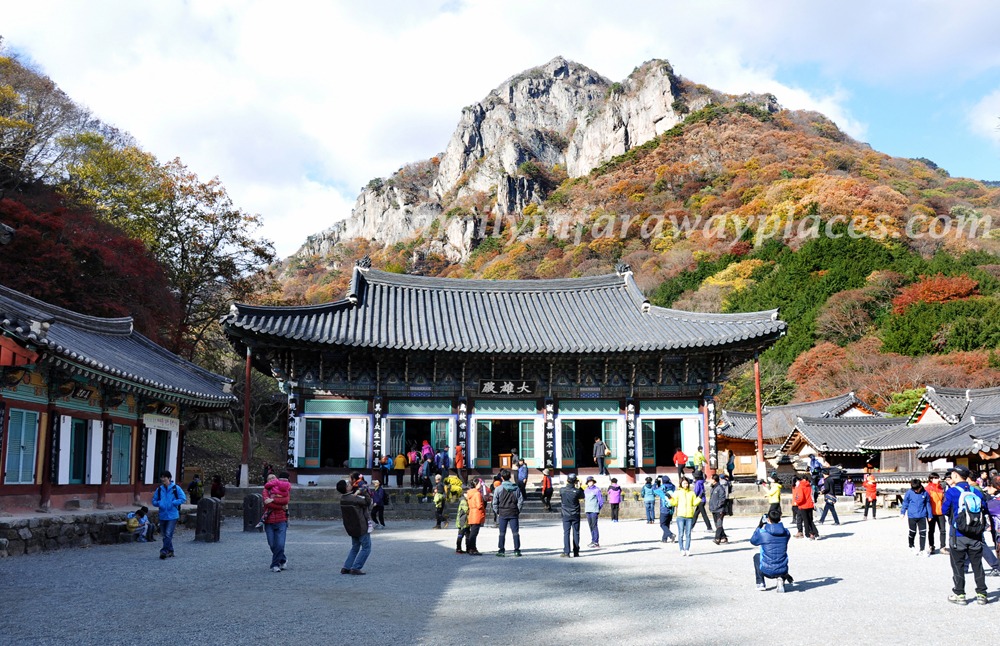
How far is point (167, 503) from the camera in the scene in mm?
13031

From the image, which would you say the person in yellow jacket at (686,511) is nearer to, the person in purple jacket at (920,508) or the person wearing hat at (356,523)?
the person in purple jacket at (920,508)

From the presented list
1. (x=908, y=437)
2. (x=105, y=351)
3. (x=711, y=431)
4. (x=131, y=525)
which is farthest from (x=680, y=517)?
(x=908, y=437)

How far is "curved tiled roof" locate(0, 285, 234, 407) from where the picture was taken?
43.2 feet

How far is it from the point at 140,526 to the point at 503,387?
554 inches

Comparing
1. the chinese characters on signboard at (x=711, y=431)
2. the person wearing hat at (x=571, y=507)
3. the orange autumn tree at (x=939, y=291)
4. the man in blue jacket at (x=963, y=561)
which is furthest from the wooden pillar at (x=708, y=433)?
the orange autumn tree at (x=939, y=291)

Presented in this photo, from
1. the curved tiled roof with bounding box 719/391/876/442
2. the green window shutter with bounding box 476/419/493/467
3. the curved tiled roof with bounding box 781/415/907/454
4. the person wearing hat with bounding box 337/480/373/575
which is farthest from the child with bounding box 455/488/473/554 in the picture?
the curved tiled roof with bounding box 719/391/876/442

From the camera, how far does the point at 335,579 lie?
11.1m

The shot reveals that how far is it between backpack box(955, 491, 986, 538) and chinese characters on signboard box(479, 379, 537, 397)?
19.5m

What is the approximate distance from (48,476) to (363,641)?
38.7 ft

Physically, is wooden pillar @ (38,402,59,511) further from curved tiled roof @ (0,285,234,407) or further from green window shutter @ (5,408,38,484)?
curved tiled roof @ (0,285,234,407)

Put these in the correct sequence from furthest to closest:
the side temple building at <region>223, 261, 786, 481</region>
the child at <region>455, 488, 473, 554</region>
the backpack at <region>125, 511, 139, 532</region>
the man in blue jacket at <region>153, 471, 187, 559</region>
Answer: the side temple building at <region>223, 261, 786, 481</region> < the backpack at <region>125, 511, 139, 532</region> < the child at <region>455, 488, 473, 554</region> < the man in blue jacket at <region>153, 471, 187, 559</region>

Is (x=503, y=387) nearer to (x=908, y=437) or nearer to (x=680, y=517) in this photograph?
(x=680, y=517)

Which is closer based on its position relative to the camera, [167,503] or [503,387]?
[167,503]

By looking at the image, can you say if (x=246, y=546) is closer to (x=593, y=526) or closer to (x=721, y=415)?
(x=593, y=526)
